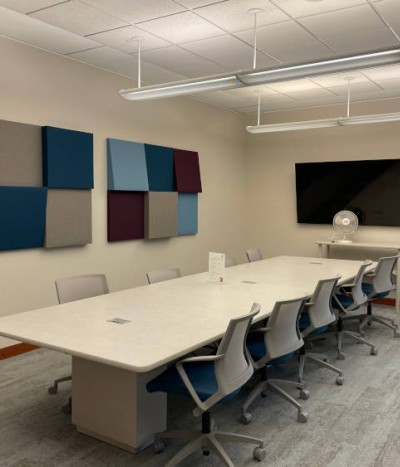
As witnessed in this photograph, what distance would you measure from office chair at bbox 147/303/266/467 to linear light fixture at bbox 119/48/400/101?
189 centimetres

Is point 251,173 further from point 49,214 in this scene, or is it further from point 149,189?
point 49,214

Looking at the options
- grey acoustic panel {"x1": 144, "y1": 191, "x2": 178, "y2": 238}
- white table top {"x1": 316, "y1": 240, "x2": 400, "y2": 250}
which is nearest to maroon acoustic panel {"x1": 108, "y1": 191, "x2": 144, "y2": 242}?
grey acoustic panel {"x1": 144, "y1": 191, "x2": 178, "y2": 238}

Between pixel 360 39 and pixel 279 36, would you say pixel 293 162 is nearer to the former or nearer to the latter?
pixel 360 39

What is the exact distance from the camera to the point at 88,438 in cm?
298

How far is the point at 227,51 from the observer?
15.9ft

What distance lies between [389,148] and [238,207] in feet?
8.51

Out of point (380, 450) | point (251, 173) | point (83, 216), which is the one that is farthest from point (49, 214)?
point (251, 173)

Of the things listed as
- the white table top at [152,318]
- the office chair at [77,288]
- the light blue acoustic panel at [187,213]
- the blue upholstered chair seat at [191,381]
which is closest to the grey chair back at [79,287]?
the office chair at [77,288]

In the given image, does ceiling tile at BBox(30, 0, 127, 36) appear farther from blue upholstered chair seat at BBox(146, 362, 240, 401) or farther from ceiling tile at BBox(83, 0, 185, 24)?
blue upholstered chair seat at BBox(146, 362, 240, 401)

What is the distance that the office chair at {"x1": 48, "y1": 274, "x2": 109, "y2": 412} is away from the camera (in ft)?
12.2

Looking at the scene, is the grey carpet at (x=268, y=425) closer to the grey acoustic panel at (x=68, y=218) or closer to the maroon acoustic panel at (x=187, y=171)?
the grey acoustic panel at (x=68, y=218)

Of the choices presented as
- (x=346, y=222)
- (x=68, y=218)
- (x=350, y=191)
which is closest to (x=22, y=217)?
(x=68, y=218)

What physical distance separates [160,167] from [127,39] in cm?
A: 212

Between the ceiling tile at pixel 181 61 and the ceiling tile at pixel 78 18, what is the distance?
2.59 ft
